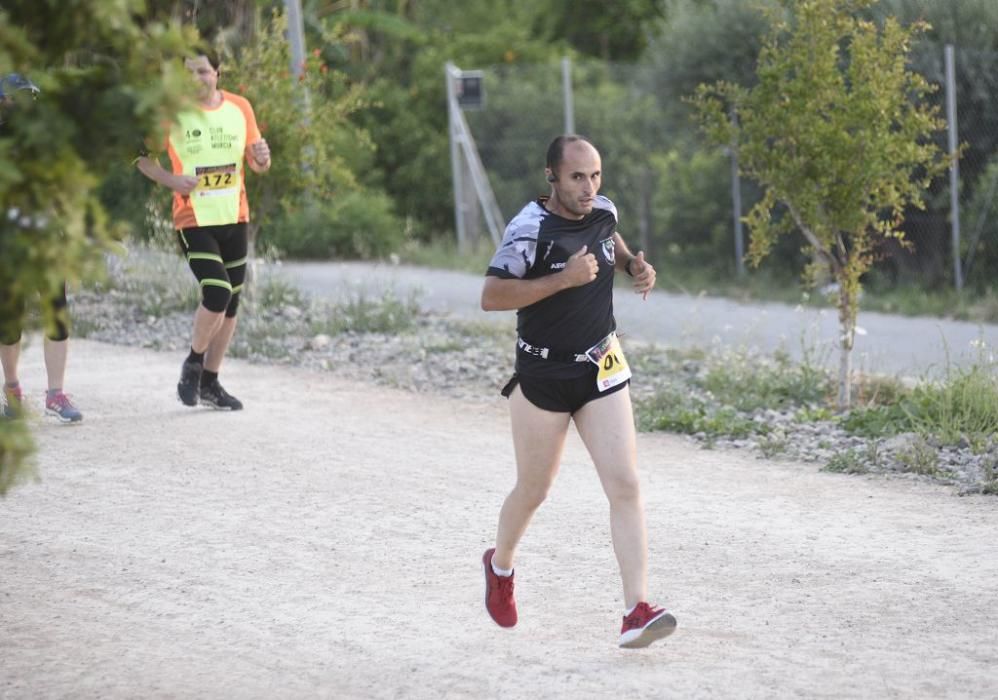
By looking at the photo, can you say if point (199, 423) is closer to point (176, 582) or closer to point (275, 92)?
point (176, 582)

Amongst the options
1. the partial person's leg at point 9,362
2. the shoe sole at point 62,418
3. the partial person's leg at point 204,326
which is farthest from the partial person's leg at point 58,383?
the partial person's leg at point 204,326

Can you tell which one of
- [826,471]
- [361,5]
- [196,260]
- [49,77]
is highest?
[361,5]

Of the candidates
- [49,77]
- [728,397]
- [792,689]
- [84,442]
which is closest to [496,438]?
[728,397]

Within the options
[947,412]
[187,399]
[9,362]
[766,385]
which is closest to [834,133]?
[766,385]

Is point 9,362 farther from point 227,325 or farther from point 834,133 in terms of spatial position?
point 834,133

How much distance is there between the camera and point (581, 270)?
518 centimetres

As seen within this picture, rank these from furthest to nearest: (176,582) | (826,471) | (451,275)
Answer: (451,275)
(826,471)
(176,582)

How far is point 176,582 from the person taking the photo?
629 centimetres

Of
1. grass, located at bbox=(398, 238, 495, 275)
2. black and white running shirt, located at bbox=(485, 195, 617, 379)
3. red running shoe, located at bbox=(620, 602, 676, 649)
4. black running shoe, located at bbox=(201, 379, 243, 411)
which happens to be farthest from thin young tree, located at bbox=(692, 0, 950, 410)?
grass, located at bbox=(398, 238, 495, 275)

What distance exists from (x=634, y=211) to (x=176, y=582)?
13.0m

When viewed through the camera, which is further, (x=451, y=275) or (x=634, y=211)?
(x=634, y=211)

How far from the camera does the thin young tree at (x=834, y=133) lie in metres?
9.51

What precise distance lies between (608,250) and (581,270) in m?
0.29

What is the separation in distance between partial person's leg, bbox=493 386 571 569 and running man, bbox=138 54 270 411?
4.04m
